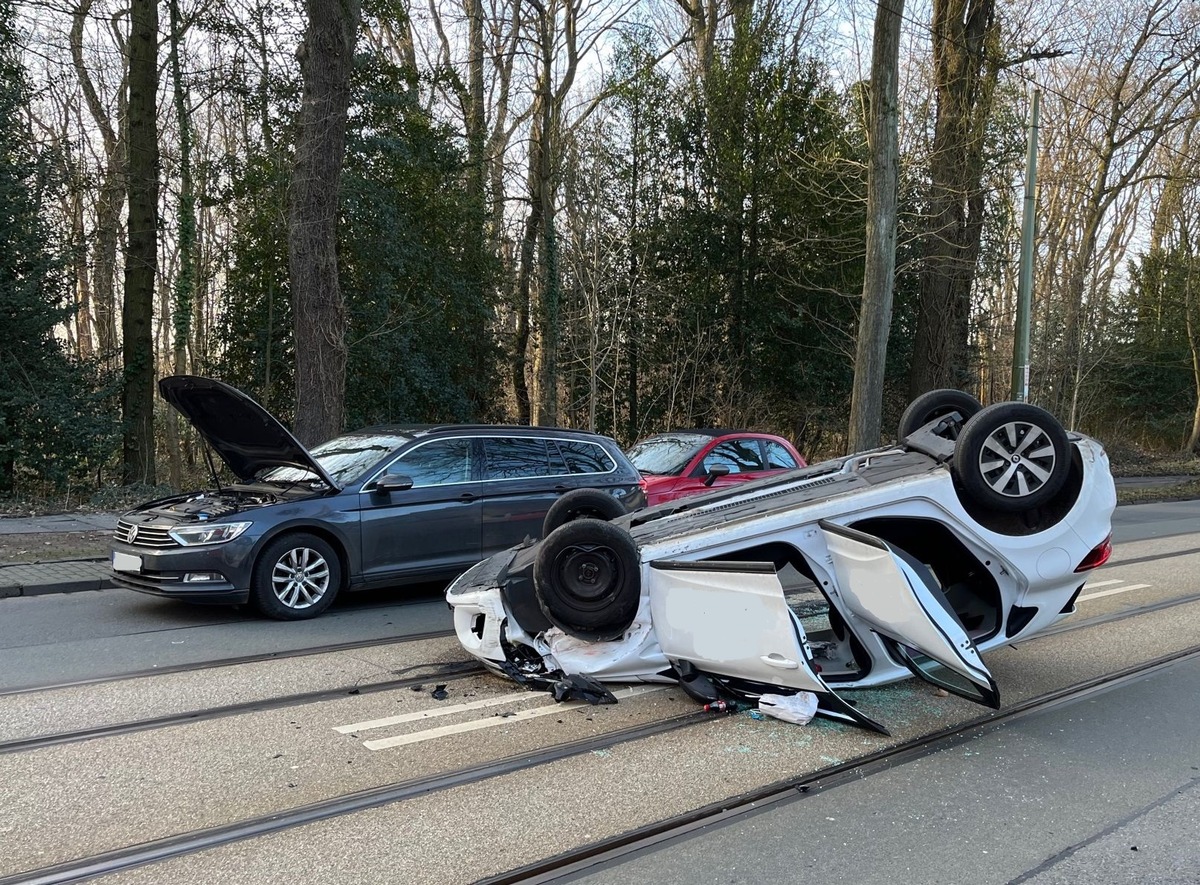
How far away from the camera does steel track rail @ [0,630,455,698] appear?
570 centimetres

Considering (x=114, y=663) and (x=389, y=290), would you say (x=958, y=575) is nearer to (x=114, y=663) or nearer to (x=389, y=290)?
(x=114, y=663)

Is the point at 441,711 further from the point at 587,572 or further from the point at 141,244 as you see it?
the point at 141,244

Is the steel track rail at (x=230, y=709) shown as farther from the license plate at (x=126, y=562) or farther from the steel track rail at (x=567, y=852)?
the license plate at (x=126, y=562)

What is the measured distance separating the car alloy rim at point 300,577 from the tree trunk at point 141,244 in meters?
10.9

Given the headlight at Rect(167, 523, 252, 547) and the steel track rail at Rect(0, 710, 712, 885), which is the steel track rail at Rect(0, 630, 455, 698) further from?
the steel track rail at Rect(0, 710, 712, 885)

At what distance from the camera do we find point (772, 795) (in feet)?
13.9

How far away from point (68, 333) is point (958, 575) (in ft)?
56.6

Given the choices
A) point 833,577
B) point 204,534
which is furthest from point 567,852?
point 204,534

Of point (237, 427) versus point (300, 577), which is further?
point (237, 427)

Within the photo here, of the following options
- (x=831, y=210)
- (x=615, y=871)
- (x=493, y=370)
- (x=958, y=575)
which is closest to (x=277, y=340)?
(x=493, y=370)

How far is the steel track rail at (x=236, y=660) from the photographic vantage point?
570cm

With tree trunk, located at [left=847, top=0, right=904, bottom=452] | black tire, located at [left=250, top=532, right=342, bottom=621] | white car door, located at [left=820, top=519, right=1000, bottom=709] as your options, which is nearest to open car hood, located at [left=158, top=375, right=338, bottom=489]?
black tire, located at [left=250, top=532, right=342, bottom=621]

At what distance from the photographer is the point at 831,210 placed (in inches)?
896

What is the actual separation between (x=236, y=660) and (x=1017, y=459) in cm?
519
